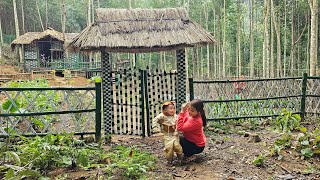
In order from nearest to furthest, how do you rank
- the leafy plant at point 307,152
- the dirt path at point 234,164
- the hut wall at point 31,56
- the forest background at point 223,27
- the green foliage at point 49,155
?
the green foliage at point 49,155 < the dirt path at point 234,164 < the leafy plant at point 307,152 < the forest background at point 223,27 < the hut wall at point 31,56

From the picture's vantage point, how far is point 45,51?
29.5 m

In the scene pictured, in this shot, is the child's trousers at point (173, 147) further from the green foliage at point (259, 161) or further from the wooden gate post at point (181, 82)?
the wooden gate post at point (181, 82)

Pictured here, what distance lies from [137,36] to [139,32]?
176 mm

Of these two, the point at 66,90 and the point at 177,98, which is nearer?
the point at 66,90

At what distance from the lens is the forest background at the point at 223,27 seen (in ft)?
80.6

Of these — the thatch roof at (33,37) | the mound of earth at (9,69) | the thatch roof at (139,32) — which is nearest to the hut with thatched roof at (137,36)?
the thatch roof at (139,32)

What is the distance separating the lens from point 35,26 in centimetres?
4178

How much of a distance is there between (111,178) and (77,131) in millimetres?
2075

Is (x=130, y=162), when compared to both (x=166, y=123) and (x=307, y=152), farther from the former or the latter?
(x=307, y=152)

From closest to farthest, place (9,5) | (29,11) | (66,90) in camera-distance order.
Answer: (66,90), (9,5), (29,11)

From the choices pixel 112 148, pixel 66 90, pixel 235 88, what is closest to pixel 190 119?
pixel 112 148

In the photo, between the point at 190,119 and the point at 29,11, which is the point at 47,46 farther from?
the point at 190,119

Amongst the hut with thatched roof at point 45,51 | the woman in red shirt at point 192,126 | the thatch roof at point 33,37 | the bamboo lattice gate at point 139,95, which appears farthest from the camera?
the hut with thatched roof at point 45,51

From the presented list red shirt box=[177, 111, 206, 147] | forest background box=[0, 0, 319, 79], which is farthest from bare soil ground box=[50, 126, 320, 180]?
forest background box=[0, 0, 319, 79]
